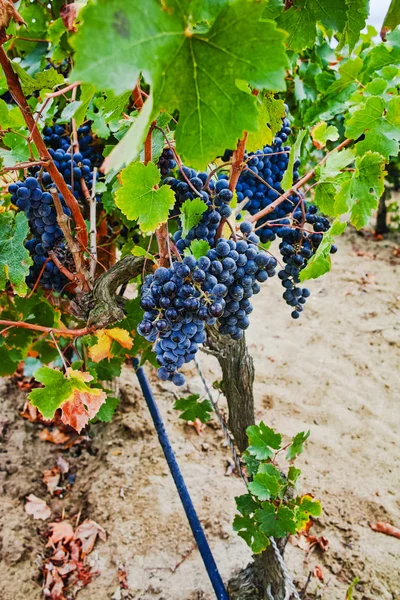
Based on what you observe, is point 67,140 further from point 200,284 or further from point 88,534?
point 88,534

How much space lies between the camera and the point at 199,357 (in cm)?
333

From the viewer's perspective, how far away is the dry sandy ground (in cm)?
190

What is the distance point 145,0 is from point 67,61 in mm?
1454

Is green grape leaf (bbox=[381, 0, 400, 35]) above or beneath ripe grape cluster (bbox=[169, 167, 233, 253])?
above

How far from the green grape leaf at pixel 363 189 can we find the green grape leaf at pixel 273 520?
844mm

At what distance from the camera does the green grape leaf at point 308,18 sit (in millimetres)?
810

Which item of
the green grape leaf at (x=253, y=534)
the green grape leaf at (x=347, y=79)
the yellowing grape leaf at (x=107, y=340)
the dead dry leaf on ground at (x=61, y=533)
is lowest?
the green grape leaf at (x=253, y=534)

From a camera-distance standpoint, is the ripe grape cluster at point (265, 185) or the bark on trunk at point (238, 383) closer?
the ripe grape cluster at point (265, 185)

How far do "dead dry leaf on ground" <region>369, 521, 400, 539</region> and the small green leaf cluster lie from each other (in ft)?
2.85

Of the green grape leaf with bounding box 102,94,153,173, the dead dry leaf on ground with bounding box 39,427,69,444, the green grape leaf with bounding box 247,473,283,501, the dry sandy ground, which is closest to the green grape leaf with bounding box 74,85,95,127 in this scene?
the green grape leaf with bounding box 102,94,153,173

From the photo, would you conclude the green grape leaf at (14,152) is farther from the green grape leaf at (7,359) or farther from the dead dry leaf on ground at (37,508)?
the dead dry leaf on ground at (37,508)

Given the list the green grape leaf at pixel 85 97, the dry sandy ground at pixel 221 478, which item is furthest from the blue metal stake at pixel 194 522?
the green grape leaf at pixel 85 97

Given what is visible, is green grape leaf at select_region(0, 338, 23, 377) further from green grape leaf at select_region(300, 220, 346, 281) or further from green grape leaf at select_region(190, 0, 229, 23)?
green grape leaf at select_region(190, 0, 229, 23)

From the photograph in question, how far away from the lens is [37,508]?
217 centimetres
